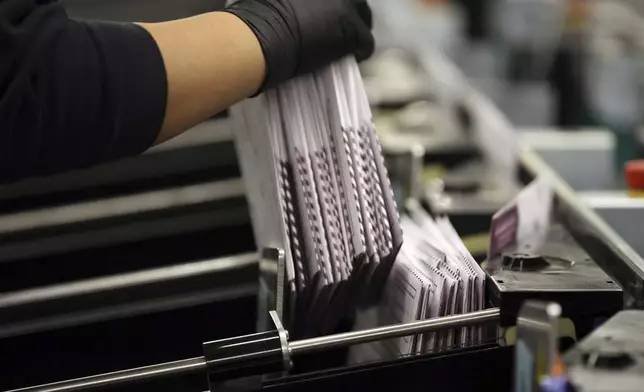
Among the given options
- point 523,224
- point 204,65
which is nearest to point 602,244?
point 523,224

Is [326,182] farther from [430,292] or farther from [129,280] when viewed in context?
[129,280]

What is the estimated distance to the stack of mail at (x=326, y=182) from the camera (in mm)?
1014

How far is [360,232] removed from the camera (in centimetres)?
101

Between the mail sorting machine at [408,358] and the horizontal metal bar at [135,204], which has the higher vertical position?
the horizontal metal bar at [135,204]

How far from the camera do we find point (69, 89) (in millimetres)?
870

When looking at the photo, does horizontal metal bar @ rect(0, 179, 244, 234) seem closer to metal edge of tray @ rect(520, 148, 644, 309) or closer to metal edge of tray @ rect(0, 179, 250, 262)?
metal edge of tray @ rect(0, 179, 250, 262)

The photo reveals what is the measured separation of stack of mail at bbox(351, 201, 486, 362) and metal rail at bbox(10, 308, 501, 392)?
0.04 m

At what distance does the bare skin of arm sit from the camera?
0.94 meters

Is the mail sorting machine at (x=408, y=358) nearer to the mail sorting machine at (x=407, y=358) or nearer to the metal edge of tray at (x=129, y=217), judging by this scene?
the mail sorting machine at (x=407, y=358)

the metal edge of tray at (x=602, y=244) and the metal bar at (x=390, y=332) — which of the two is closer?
the metal bar at (x=390, y=332)

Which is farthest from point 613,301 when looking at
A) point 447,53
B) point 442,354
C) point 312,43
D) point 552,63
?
point 447,53

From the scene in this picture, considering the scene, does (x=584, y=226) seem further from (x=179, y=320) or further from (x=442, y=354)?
(x=179, y=320)

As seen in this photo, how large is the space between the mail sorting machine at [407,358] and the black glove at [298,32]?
8.7 inches

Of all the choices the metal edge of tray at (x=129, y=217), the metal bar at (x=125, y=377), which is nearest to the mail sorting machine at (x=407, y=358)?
the metal bar at (x=125, y=377)
